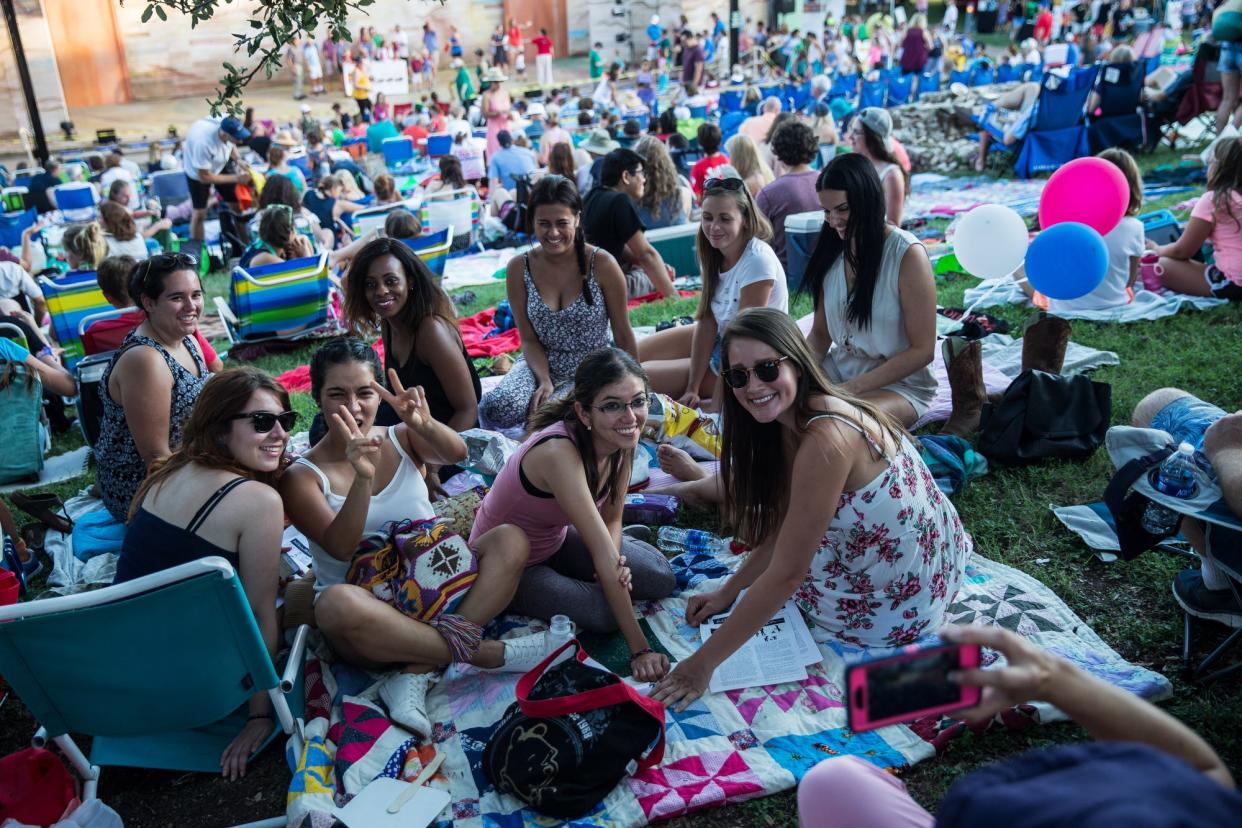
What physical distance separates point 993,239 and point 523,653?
382cm

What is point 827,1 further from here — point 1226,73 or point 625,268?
point 625,268

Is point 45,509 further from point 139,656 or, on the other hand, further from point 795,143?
point 795,143

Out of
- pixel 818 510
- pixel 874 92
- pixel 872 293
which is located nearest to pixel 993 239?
pixel 872 293

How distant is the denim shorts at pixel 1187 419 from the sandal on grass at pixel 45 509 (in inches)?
181

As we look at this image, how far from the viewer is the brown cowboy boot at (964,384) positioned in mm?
4207

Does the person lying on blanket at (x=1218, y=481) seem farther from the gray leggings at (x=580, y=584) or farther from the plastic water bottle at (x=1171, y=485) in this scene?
the gray leggings at (x=580, y=584)

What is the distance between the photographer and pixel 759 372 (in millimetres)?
2547

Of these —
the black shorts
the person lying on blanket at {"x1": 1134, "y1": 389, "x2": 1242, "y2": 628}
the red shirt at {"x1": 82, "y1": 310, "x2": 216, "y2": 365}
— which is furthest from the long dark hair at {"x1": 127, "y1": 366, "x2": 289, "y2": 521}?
the black shorts

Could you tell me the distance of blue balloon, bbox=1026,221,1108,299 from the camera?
182 inches

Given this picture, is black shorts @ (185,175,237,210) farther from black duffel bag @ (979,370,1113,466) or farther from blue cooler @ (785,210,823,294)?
black duffel bag @ (979,370,1113,466)

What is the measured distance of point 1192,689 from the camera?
2.63 metres

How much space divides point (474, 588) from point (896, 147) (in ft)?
18.4

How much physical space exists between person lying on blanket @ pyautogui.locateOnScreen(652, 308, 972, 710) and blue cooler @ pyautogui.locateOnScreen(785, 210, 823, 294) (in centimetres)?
358

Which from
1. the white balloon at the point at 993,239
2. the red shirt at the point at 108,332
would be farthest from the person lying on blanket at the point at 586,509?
the white balloon at the point at 993,239
